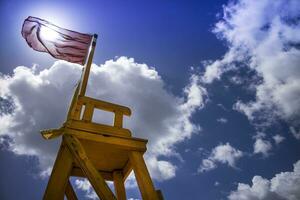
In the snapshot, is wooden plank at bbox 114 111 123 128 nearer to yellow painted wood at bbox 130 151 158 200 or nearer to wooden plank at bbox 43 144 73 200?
yellow painted wood at bbox 130 151 158 200

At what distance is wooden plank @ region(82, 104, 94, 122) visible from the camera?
5.05 meters

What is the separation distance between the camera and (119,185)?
227 inches

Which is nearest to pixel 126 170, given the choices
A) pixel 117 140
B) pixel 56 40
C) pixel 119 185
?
pixel 119 185

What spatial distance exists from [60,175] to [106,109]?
68.8 inches

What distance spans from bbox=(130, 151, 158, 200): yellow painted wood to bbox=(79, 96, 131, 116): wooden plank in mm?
1058

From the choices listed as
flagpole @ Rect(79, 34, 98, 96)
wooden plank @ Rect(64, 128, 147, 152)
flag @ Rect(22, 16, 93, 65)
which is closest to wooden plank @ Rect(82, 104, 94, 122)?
wooden plank @ Rect(64, 128, 147, 152)

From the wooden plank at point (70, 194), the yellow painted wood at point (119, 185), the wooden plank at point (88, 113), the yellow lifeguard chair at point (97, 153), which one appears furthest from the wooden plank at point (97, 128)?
the wooden plank at point (70, 194)

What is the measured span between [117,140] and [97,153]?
2.05 feet

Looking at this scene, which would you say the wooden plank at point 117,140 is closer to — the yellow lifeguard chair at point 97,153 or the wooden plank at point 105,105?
the yellow lifeguard chair at point 97,153

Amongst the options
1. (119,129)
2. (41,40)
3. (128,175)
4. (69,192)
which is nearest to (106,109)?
(119,129)

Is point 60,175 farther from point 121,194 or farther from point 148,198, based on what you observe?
point 121,194

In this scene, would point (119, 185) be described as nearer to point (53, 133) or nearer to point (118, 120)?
point (118, 120)

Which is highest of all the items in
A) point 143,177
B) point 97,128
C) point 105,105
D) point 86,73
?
point 86,73

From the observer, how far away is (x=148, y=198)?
4.15 metres
